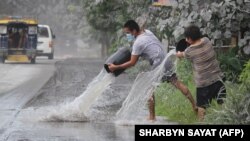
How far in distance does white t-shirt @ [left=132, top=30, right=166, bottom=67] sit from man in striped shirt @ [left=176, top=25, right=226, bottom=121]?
66cm

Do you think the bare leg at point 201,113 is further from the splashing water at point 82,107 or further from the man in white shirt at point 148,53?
the splashing water at point 82,107

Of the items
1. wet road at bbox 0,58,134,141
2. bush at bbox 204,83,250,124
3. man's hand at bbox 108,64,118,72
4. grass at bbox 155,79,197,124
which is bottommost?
wet road at bbox 0,58,134,141

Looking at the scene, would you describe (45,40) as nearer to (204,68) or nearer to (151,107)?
(151,107)

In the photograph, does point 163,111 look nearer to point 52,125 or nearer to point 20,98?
point 52,125

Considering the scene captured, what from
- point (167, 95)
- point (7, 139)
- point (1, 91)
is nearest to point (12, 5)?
point (1, 91)

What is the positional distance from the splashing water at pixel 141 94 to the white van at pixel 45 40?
2813 cm

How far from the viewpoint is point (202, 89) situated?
33.9ft

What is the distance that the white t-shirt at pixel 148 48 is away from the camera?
10.9m

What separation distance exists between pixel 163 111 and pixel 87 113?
1.45 meters

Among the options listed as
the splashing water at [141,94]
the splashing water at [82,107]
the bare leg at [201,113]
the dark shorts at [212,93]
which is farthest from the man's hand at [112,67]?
the bare leg at [201,113]

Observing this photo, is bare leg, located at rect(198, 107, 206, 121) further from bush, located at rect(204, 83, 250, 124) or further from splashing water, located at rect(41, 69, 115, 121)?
splashing water, located at rect(41, 69, 115, 121)

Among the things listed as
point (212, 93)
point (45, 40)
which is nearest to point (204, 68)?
point (212, 93)

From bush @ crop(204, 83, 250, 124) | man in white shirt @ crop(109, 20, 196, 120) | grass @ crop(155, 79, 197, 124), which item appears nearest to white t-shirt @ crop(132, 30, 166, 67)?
man in white shirt @ crop(109, 20, 196, 120)

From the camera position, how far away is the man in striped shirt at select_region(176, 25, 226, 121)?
10.2 m
